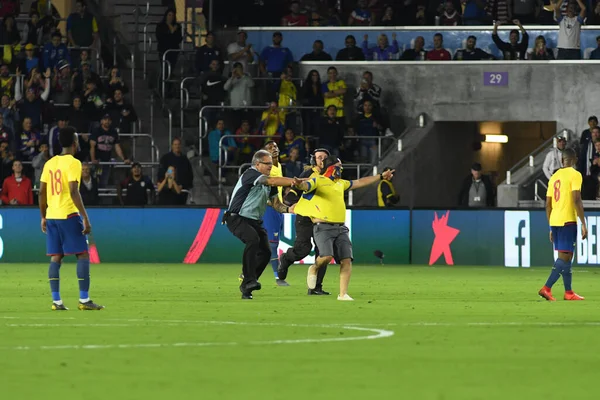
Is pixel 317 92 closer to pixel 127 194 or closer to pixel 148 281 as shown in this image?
pixel 127 194

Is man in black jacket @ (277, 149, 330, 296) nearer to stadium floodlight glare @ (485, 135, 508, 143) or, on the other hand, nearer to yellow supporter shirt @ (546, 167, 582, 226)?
yellow supporter shirt @ (546, 167, 582, 226)

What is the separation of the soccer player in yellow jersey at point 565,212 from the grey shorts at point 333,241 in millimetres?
2688

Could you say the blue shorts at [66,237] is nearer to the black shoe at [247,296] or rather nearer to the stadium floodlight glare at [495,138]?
the black shoe at [247,296]

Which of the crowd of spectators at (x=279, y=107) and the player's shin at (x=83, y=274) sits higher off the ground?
the crowd of spectators at (x=279, y=107)

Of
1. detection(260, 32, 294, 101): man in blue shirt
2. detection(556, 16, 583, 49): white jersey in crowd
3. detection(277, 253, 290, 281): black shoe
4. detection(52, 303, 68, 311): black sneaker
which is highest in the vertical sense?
detection(556, 16, 583, 49): white jersey in crowd

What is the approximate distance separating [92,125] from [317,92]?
5.72 m

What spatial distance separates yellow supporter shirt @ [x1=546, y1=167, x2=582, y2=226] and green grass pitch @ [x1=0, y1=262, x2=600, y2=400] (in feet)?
3.60

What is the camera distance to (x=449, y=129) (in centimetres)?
3903

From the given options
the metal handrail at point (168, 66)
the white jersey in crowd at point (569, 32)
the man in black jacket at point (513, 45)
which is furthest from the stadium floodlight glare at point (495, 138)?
the metal handrail at point (168, 66)

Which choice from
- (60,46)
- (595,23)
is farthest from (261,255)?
(595,23)

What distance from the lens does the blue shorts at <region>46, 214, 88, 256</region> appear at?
16812mm

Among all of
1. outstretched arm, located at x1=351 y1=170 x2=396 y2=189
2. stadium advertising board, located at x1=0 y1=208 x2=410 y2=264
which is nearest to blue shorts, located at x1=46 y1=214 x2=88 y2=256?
outstretched arm, located at x1=351 y1=170 x2=396 y2=189

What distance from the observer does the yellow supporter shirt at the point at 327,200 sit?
19703mm

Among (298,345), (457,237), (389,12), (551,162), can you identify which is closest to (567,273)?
(298,345)
